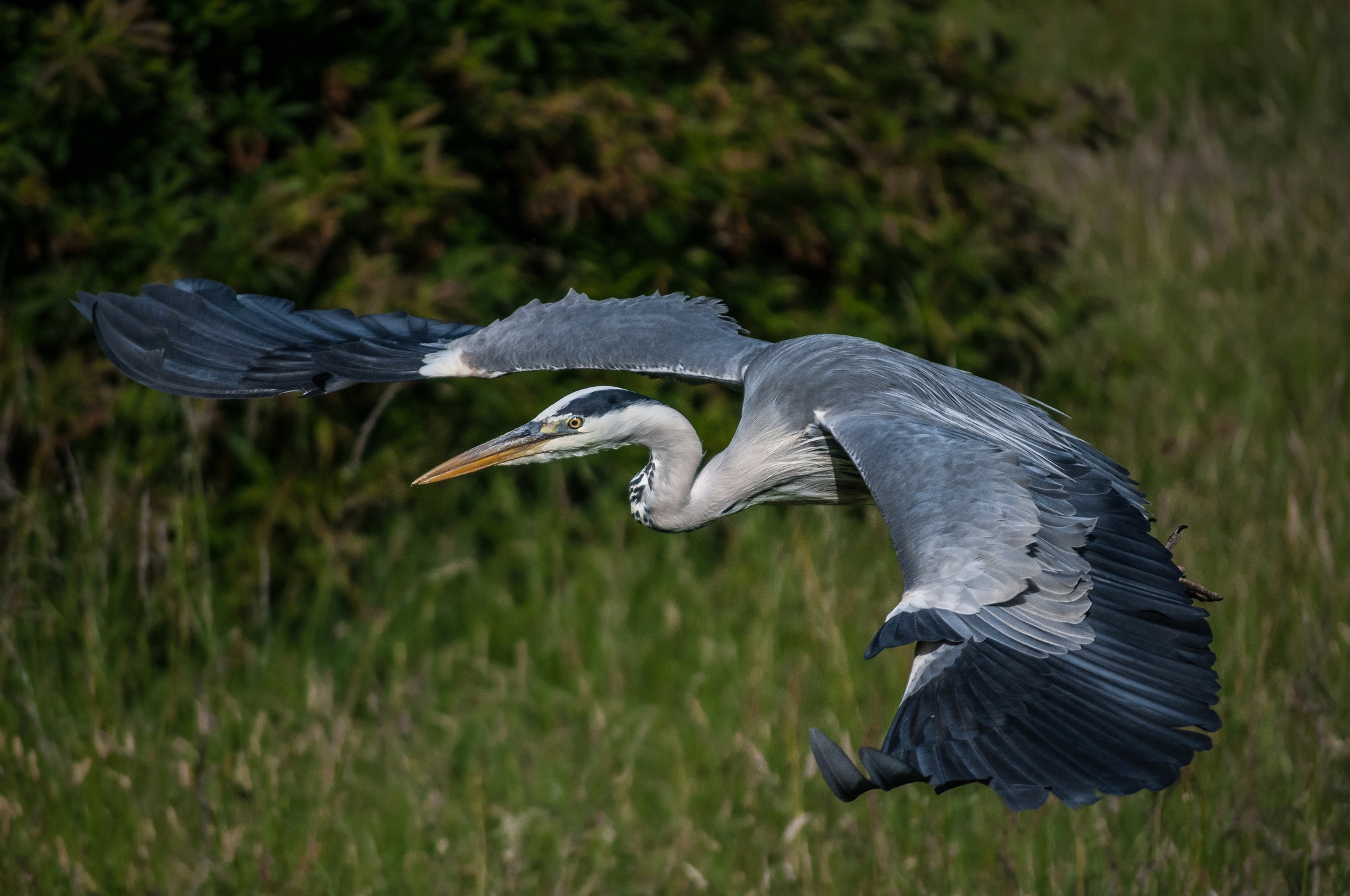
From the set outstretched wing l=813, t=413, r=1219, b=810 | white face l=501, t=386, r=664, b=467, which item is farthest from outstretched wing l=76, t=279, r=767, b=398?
outstretched wing l=813, t=413, r=1219, b=810

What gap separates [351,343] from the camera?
4285mm

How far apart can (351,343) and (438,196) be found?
1.35 meters

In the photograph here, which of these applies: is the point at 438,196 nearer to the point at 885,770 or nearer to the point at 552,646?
the point at 552,646

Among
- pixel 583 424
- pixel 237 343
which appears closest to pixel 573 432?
pixel 583 424

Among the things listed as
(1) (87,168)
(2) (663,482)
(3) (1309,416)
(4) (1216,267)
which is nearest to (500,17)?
(1) (87,168)

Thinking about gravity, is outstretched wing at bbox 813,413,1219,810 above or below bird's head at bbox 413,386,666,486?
above

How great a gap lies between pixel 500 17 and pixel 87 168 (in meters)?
1.72

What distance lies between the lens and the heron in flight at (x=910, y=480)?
2.48 meters

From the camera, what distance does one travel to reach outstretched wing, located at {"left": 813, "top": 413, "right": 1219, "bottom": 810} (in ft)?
7.86

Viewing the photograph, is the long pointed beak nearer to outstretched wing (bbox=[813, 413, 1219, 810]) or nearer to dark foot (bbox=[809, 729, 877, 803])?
outstretched wing (bbox=[813, 413, 1219, 810])

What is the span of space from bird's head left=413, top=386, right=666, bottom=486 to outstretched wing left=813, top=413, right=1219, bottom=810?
109 centimetres

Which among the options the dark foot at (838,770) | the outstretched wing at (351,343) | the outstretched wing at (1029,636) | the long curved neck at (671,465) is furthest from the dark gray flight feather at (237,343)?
the dark foot at (838,770)

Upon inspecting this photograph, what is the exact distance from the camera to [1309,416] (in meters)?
6.16

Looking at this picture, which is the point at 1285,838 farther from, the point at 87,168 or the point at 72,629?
the point at 87,168
